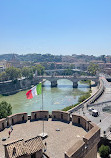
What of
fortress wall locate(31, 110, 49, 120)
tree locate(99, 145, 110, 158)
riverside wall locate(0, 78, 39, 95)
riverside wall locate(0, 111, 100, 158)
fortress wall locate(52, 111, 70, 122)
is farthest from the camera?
riverside wall locate(0, 78, 39, 95)

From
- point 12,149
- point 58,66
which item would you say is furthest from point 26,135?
point 58,66

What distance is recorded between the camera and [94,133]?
5.93 metres

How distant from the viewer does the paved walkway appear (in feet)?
19.7

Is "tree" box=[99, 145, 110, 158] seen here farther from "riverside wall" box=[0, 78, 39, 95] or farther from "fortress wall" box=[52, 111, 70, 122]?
"riverside wall" box=[0, 78, 39, 95]

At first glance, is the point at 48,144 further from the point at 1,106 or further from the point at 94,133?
the point at 1,106

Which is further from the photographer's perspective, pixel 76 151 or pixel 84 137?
pixel 84 137

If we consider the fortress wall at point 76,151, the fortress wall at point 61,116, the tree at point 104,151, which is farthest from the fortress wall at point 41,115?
the tree at point 104,151

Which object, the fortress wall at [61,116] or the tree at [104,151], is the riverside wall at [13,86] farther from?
the fortress wall at [61,116]

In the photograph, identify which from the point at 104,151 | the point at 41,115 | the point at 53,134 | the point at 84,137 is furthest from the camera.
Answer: the point at 104,151

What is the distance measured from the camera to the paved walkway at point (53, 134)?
601cm

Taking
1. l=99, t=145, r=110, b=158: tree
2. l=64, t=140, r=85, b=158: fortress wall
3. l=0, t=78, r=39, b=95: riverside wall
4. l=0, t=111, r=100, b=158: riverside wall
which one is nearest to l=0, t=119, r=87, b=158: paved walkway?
l=0, t=111, r=100, b=158: riverside wall

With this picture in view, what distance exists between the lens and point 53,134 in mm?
7141

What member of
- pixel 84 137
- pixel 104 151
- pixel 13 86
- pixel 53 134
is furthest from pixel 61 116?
pixel 13 86

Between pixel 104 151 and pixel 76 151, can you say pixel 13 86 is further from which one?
pixel 76 151
